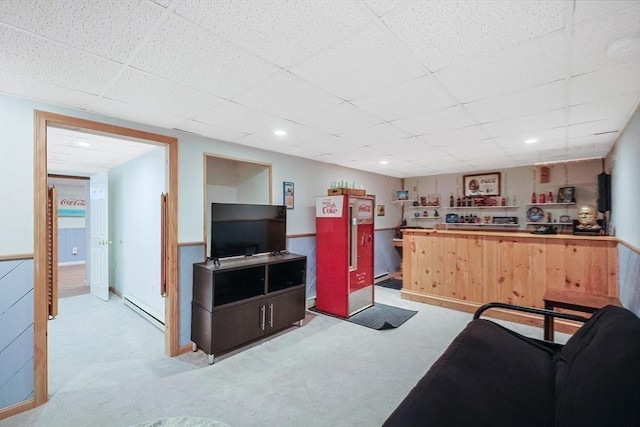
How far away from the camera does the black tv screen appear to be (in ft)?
10.7

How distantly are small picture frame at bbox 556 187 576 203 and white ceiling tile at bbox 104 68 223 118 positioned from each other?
20.2 ft

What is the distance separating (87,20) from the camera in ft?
4.51

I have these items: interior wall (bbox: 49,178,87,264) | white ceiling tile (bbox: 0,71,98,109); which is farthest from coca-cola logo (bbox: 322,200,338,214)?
interior wall (bbox: 49,178,87,264)

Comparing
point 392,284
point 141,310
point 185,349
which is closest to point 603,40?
point 185,349

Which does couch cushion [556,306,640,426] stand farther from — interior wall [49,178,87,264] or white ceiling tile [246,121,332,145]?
interior wall [49,178,87,264]

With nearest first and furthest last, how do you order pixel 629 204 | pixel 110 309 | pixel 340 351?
1. pixel 629 204
2. pixel 340 351
3. pixel 110 309

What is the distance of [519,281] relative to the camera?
410 cm

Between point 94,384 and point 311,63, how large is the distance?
3.25m

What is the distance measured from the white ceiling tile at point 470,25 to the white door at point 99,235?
18.2 feet

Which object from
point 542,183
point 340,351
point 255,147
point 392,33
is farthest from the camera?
point 542,183

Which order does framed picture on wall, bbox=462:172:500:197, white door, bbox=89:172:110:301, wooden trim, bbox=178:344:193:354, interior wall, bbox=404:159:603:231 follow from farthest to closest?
1. framed picture on wall, bbox=462:172:500:197
2. interior wall, bbox=404:159:603:231
3. white door, bbox=89:172:110:301
4. wooden trim, bbox=178:344:193:354

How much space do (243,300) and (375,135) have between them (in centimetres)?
243

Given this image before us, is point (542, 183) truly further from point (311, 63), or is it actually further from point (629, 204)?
point (311, 63)

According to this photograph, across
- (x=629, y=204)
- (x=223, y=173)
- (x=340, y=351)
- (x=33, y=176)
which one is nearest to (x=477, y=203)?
(x=629, y=204)
